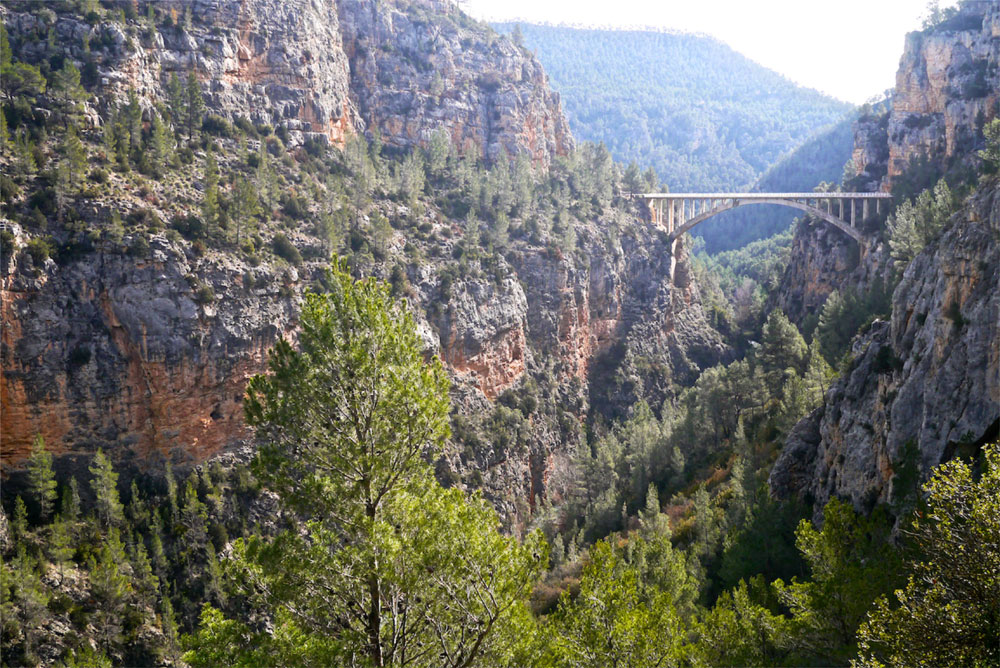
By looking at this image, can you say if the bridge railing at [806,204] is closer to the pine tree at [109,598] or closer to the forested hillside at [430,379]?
the forested hillside at [430,379]

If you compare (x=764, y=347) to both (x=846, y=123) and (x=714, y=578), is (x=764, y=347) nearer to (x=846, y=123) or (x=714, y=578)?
(x=714, y=578)

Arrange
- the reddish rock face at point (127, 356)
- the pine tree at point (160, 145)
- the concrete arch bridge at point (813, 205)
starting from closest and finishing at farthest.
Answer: the reddish rock face at point (127, 356), the pine tree at point (160, 145), the concrete arch bridge at point (813, 205)

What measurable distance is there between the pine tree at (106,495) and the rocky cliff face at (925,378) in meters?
38.3

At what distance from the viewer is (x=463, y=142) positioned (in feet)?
295

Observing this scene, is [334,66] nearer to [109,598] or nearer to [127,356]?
[127,356]

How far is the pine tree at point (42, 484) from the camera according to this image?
39.4 meters

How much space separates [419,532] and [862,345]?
93.8 ft

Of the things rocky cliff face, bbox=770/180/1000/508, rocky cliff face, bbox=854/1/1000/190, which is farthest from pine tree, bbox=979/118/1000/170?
rocky cliff face, bbox=854/1/1000/190

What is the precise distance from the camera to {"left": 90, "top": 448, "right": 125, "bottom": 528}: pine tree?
40750 millimetres

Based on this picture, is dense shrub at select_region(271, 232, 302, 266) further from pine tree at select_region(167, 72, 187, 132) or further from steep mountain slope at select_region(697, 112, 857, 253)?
steep mountain slope at select_region(697, 112, 857, 253)

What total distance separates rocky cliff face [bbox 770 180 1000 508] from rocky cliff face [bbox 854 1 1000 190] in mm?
43073

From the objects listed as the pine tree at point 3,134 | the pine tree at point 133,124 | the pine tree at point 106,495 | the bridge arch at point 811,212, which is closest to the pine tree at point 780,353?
the bridge arch at point 811,212

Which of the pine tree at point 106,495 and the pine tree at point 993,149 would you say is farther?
the pine tree at point 106,495

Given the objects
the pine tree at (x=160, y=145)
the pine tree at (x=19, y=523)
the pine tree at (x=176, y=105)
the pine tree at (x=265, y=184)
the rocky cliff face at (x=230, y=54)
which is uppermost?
the rocky cliff face at (x=230, y=54)
